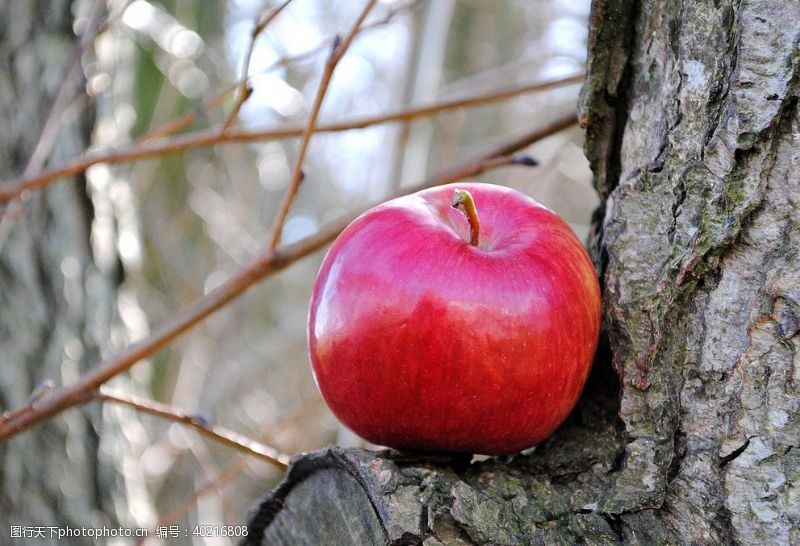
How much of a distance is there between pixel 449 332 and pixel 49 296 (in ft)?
4.44

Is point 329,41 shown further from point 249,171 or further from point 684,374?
point 249,171

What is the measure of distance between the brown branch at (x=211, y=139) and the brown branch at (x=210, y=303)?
0.41 feet

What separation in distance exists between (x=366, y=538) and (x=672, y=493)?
340 mm

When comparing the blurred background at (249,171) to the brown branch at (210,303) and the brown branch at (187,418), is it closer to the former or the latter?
the brown branch at (210,303)

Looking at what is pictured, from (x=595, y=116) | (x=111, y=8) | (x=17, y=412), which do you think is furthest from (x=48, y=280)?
(x=595, y=116)

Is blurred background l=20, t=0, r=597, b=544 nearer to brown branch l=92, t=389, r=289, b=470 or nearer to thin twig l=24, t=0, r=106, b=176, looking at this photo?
thin twig l=24, t=0, r=106, b=176

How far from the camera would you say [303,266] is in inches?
189

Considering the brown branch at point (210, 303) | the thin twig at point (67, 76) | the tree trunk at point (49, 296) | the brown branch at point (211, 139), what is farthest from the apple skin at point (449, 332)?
the tree trunk at point (49, 296)

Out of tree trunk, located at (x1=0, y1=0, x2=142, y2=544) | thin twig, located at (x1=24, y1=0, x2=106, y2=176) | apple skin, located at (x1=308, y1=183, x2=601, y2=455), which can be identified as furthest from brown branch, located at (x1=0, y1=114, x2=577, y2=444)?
tree trunk, located at (x1=0, y1=0, x2=142, y2=544)

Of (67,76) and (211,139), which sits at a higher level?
(67,76)

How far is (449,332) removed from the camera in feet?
2.65

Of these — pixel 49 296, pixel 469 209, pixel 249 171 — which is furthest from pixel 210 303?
pixel 249 171

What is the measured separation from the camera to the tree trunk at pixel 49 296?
1.70m

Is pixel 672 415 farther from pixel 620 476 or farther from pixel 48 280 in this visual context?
pixel 48 280
